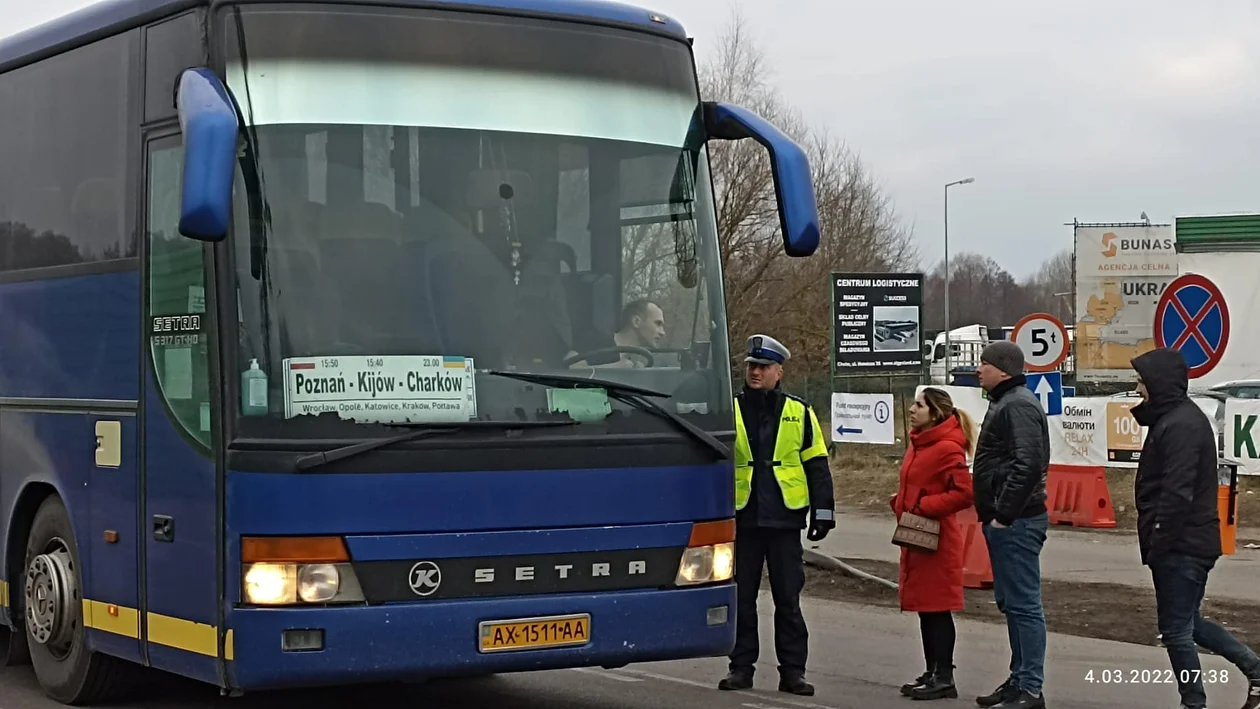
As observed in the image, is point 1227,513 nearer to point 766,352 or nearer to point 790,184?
point 766,352

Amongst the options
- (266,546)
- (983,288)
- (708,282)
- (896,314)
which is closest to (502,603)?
(266,546)

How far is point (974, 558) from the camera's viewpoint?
47.8 ft

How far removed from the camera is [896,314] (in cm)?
3134

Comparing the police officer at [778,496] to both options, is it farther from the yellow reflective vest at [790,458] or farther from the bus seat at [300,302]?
the bus seat at [300,302]

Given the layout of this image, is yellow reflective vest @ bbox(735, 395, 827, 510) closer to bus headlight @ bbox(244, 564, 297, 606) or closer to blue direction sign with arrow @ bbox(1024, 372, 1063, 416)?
bus headlight @ bbox(244, 564, 297, 606)

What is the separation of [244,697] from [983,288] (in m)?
138

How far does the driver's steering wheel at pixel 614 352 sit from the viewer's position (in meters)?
7.92

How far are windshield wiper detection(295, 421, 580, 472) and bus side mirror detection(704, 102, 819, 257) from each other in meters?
1.41

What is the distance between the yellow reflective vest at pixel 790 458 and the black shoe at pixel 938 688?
1.20 meters

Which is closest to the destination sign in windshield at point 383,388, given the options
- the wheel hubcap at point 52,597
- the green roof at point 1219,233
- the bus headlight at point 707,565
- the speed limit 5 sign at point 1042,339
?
the bus headlight at point 707,565

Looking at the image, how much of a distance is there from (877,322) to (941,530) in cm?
2121

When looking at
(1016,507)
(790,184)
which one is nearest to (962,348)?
(1016,507)

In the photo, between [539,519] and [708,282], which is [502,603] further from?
[708,282]

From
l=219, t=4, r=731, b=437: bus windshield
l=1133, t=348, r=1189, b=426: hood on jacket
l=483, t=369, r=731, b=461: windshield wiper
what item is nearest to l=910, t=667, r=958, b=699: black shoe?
l=1133, t=348, r=1189, b=426: hood on jacket
